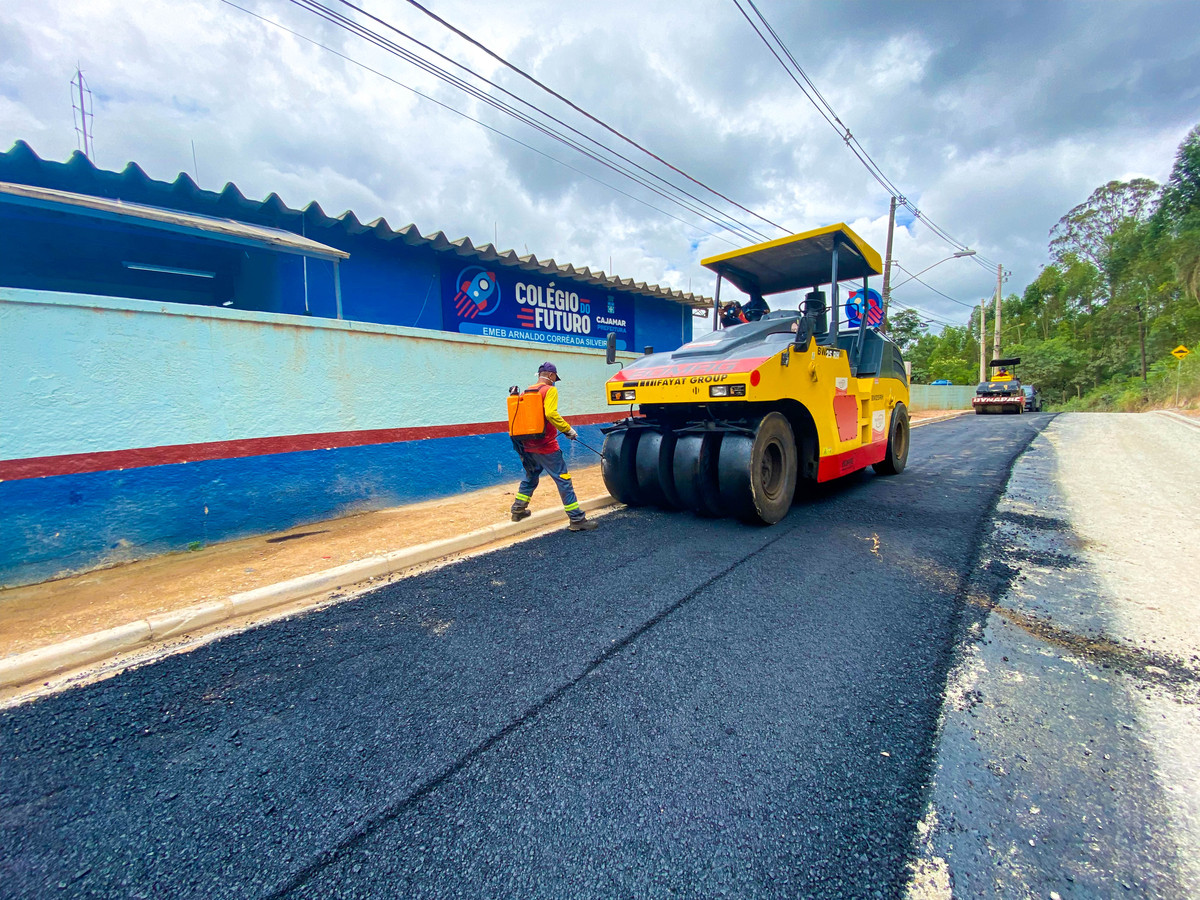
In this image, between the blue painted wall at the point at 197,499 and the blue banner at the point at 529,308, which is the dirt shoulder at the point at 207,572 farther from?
the blue banner at the point at 529,308

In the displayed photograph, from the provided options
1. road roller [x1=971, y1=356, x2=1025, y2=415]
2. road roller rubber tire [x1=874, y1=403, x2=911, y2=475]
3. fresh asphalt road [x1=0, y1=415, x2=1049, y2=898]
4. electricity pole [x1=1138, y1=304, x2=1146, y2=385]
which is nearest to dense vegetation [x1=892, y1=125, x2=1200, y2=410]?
electricity pole [x1=1138, y1=304, x2=1146, y2=385]

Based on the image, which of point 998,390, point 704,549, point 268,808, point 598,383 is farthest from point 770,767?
point 998,390

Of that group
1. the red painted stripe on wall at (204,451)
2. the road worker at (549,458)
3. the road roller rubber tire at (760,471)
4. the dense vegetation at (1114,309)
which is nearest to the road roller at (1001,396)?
the dense vegetation at (1114,309)

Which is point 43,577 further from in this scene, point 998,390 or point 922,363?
point 922,363

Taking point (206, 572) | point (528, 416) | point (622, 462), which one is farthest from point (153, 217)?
point (622, 462)

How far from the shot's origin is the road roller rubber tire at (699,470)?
4.85 meters

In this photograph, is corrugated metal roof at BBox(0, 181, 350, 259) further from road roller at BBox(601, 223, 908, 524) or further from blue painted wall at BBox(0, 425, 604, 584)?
road roller at BBox(601, 223, 908, 524)

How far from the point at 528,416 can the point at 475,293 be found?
15.5ft

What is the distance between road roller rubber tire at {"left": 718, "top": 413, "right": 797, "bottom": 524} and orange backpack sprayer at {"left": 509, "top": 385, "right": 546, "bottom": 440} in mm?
1713

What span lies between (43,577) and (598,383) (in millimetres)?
7141

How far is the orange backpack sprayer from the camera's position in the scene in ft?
16.2

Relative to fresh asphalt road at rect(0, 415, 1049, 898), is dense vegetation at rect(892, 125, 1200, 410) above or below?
above

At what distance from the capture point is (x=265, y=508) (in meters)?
5.15

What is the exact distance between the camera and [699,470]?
15.8 feet
